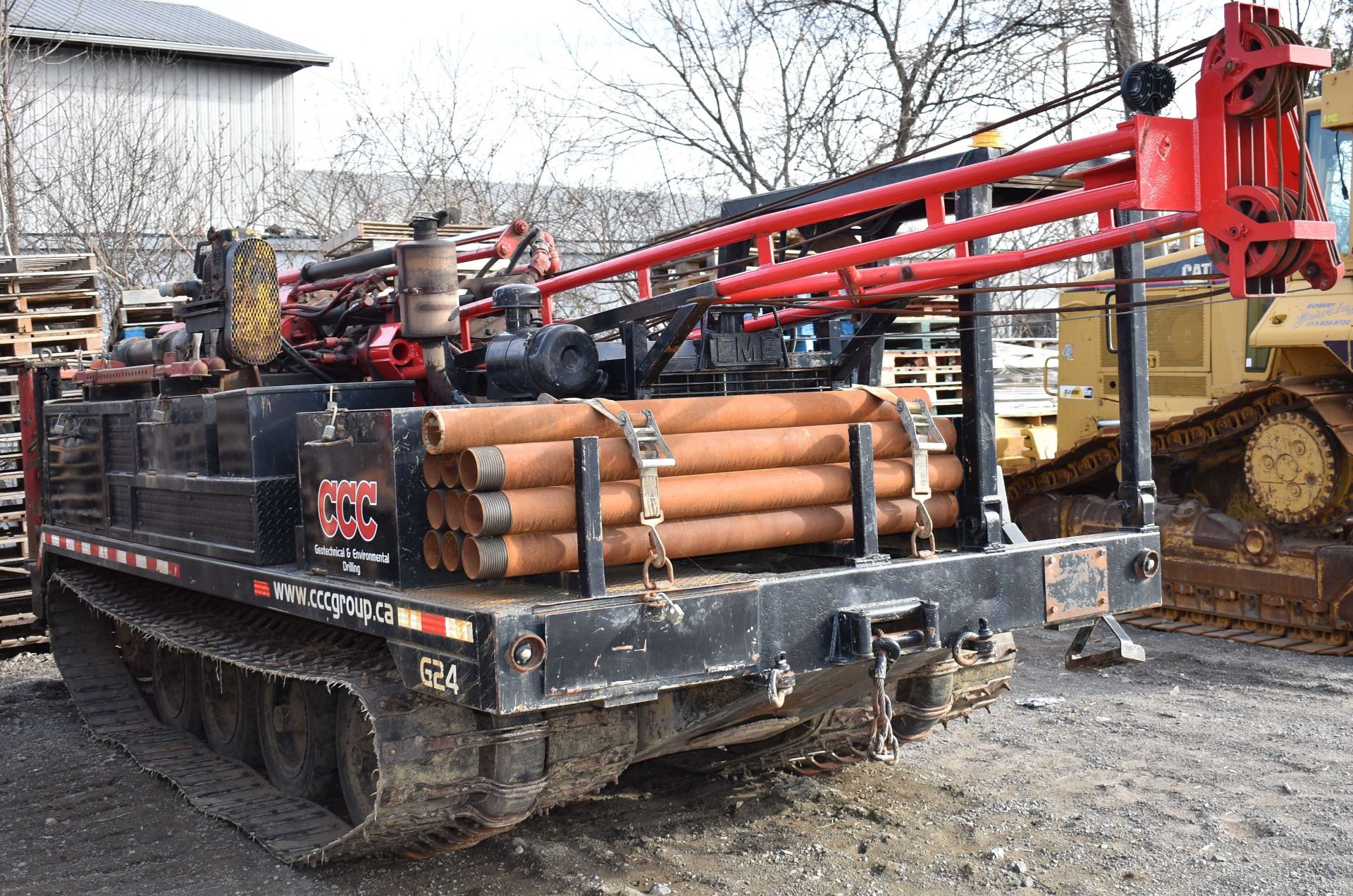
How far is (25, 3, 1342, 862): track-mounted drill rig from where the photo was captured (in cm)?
374

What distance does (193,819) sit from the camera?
556cm

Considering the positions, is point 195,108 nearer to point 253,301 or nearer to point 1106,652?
point 253,301

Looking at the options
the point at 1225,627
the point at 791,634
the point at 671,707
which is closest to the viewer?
the point at 791,634

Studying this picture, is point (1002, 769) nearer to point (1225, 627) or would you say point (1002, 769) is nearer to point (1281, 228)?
point (1281, 228)

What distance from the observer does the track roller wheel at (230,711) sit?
5965 millimetres

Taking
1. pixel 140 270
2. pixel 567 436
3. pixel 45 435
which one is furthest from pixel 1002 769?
pixel 140 270

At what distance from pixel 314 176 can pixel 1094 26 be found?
41.0 feet

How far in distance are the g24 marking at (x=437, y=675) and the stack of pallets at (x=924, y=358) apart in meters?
7.71

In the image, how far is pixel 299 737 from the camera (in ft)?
18.2

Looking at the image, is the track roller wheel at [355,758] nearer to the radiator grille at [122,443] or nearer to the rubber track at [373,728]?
the rubber track at [373,728]

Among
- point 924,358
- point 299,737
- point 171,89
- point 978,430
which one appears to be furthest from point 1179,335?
point 171,89

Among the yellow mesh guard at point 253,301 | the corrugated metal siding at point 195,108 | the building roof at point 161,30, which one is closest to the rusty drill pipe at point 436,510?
the yellow mesh guard at point 253,301

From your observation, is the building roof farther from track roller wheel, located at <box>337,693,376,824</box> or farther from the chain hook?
the chain hook

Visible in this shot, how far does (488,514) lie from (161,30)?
25.9 meters
